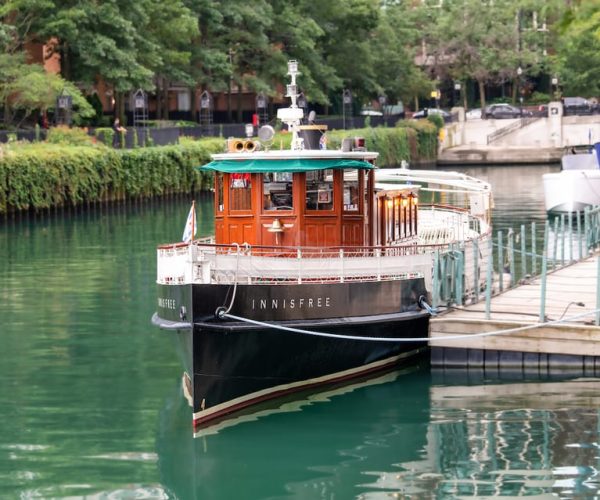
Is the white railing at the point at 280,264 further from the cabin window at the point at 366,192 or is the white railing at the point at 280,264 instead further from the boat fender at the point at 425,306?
the cabin window at the point at 366,192

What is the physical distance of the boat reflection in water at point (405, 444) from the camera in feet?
60.6

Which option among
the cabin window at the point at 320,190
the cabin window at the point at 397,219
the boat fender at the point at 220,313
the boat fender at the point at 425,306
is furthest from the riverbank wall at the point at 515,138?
the boat fender at the point at 220,313

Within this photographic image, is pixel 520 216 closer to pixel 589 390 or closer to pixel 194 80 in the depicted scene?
pixel 194 80

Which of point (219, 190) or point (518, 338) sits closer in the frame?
point (518, 338)

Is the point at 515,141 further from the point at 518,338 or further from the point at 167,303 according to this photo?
the point at 167,303

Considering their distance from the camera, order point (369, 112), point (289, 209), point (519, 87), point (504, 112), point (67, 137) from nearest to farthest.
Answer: point (289, 209) < point (67, 137) < point (504, 112) < point (369, 112) < point (519, 87)

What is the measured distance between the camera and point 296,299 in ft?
73.4

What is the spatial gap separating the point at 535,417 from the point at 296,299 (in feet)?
13.5

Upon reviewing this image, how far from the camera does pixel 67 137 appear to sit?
2603 inches

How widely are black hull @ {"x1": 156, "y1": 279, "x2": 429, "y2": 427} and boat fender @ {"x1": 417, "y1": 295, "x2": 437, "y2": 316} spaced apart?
95 mm

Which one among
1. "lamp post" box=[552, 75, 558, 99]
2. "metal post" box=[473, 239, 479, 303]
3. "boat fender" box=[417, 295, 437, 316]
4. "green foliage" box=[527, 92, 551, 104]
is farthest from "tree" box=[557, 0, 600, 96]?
"boat fender" box=[417, 295, 437, 316]

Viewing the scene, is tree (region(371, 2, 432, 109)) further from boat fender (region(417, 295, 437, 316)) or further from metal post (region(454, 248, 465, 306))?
boat fender (region(417, 295, 437, 316))

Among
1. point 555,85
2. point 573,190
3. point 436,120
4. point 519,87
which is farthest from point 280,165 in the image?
point 519,87

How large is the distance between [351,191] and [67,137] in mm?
43095
